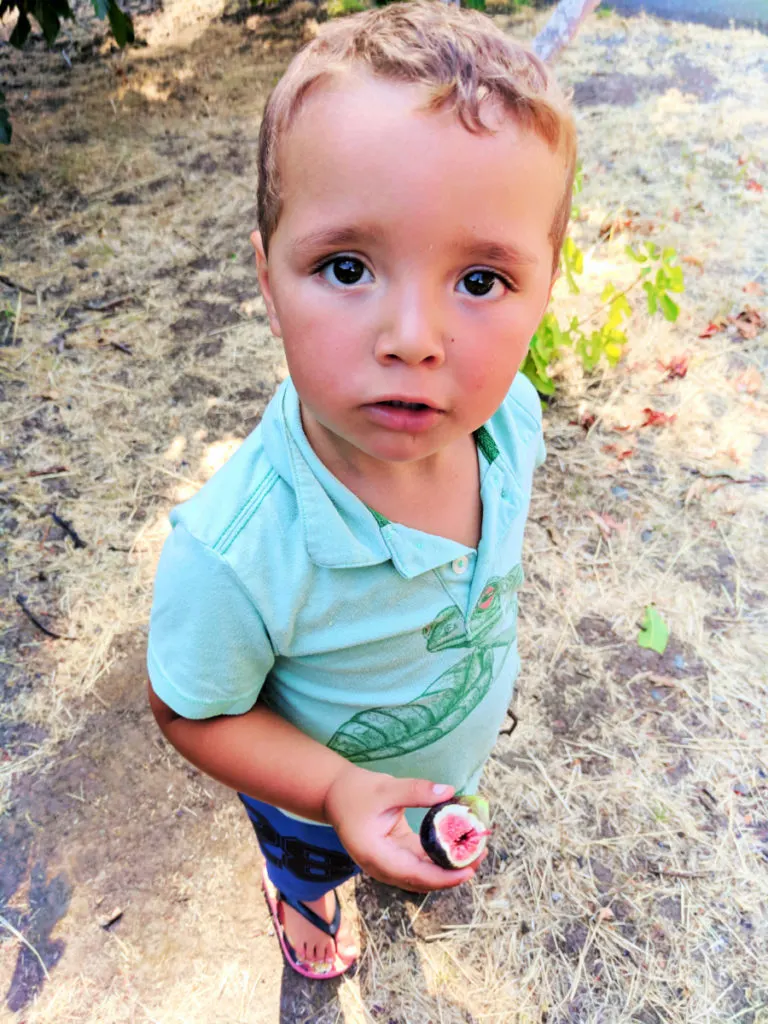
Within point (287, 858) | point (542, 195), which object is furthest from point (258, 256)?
point (287, 858)

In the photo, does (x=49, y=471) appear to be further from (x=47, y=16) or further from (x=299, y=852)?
(x=47, y=16)

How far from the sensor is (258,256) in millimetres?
1112

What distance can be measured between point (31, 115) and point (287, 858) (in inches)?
237

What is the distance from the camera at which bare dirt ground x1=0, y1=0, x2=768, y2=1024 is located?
6.67ft

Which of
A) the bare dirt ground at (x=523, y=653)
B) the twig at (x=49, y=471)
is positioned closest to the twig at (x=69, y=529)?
the bare dirt ground at (x=523, y=653)

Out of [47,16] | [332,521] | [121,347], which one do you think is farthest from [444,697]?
[47,16]

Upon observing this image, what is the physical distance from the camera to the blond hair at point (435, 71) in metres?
0.86

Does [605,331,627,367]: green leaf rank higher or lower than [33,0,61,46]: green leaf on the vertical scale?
lower

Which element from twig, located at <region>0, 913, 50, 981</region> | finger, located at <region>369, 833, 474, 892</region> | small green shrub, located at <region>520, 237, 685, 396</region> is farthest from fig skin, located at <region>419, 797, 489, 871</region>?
small green shrub, located at <region>520, 237, 685, 396</region>

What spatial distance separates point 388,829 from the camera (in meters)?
1.09

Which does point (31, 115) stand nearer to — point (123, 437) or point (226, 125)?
point (226, 125)

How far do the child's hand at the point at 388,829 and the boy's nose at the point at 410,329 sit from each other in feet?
1.88

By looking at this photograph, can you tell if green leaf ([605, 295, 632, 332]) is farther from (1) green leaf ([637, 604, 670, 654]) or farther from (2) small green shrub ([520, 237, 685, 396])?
(1) green leaf ([637, 604, 670, 654])

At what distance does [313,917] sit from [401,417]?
150 cm
